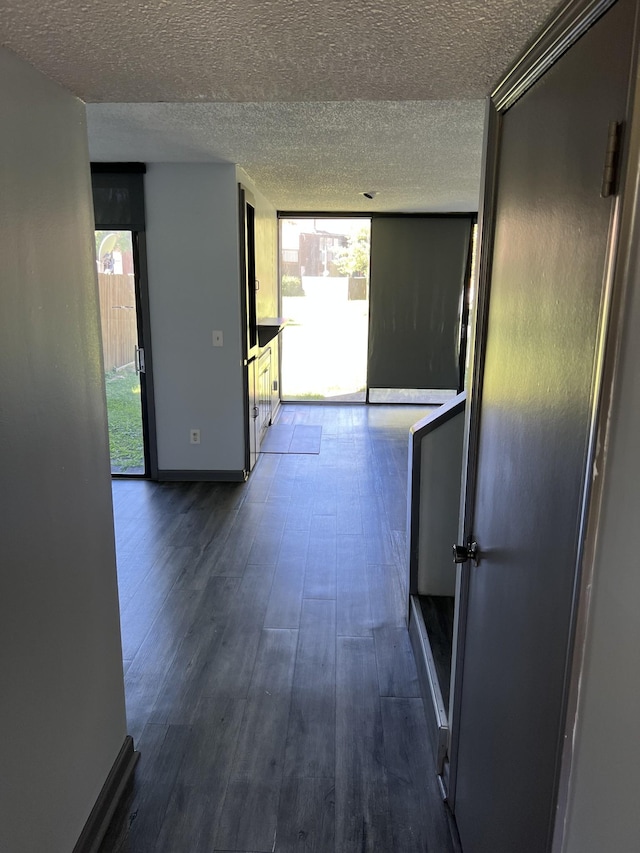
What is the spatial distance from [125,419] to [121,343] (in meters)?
0.65

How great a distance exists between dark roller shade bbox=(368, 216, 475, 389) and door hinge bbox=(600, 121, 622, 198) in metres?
6.73

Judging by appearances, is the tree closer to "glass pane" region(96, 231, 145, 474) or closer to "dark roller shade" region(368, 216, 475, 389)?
"dark roller shade" region(368, 216, 475, 389)

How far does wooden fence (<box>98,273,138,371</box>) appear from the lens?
182 inches

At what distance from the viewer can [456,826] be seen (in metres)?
1.80

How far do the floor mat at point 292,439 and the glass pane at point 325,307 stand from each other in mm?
1280

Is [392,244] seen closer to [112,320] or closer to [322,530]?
[112,320]

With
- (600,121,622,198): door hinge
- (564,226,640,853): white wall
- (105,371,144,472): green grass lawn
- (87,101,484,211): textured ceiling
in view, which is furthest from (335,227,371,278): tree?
(564,226,640,853): white wall

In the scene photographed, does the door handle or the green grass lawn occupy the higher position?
the door handle

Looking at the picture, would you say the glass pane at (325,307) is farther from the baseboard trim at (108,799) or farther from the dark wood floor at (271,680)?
the baseboard trim at (108,799)

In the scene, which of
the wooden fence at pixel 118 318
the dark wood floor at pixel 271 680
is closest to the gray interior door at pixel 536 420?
the dark wood floor at pixel 271 680

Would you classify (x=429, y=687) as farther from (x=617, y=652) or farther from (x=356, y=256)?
(x=356, y=256)

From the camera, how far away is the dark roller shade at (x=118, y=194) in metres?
4.38

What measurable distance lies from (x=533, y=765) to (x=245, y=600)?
2178 millimetres

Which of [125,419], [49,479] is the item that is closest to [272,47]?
[49,479]
